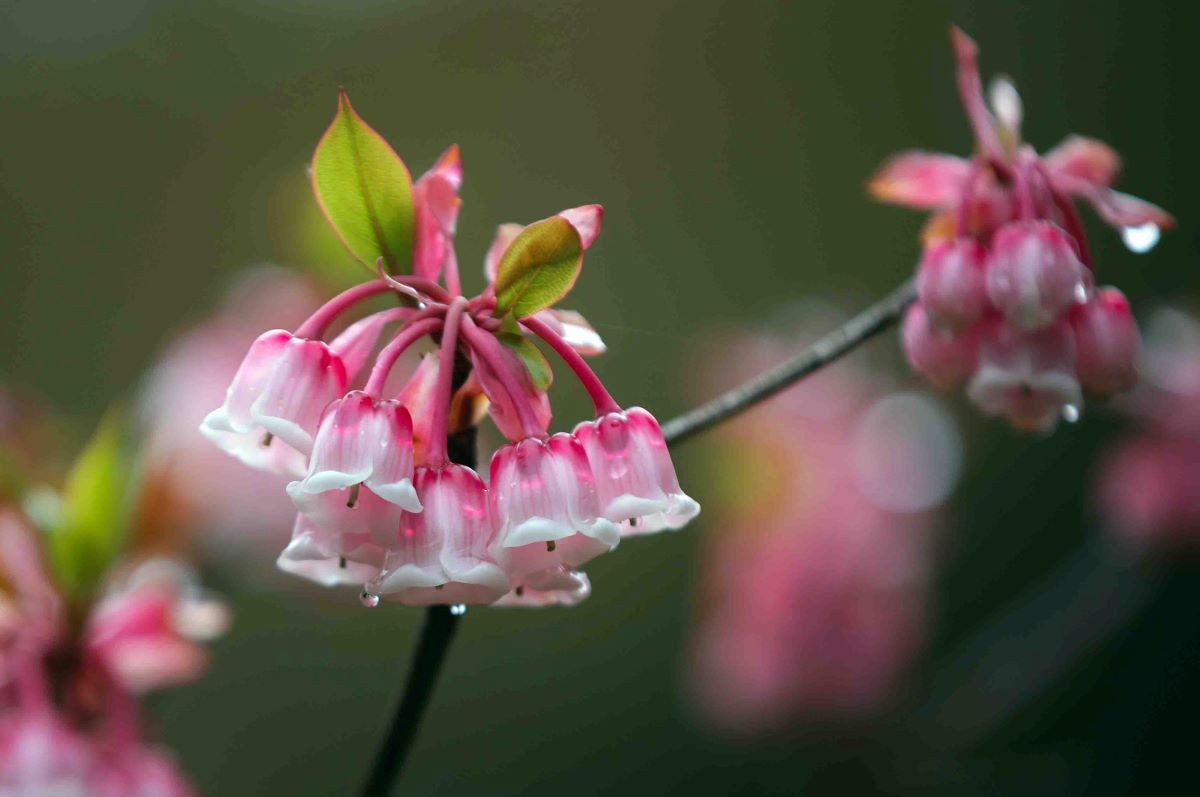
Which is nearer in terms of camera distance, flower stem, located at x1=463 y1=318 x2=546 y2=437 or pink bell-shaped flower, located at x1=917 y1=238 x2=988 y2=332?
flower stem, located at x1=463 y1=318 x2=546 y2=437

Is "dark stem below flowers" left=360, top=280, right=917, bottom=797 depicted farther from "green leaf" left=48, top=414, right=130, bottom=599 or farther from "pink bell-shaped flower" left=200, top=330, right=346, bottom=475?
"green leaf" left=48, top=414, right=130, bottom=599

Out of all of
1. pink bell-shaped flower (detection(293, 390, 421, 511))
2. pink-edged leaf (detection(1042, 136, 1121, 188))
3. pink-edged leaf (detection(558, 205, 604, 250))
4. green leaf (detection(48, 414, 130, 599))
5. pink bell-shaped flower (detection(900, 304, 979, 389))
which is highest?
pink-edged leaf (detection(558, 205, 604, 250))

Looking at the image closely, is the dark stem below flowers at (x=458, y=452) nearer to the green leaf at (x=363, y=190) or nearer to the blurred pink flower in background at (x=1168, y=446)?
the green leaf at (x=363, y=190)

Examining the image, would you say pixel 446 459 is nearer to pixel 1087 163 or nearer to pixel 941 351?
pixel 941 351

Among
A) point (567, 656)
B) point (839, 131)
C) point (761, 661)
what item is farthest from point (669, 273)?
point (761, 661)

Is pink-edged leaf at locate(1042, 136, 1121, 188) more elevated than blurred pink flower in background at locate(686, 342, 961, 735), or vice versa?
pink-edged leaf at locate(1042, 136, 1121, 188)

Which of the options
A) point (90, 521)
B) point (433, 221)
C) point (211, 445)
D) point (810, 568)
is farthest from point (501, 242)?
point (810, 568)

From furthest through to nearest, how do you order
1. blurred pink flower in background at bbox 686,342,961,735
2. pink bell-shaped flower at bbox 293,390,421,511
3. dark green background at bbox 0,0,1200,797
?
dark green background at bbox 0,0,1200,797
blurred pink flower in background at bbox 686,342,961,735
pink bell-shaped flower at bbox 293,390,421,511

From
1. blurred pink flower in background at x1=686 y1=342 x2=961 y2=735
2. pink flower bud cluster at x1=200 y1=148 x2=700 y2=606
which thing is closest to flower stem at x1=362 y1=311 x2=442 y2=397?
pink flower bud cluster at x1=200 y1=148 x2=700 y2=606
